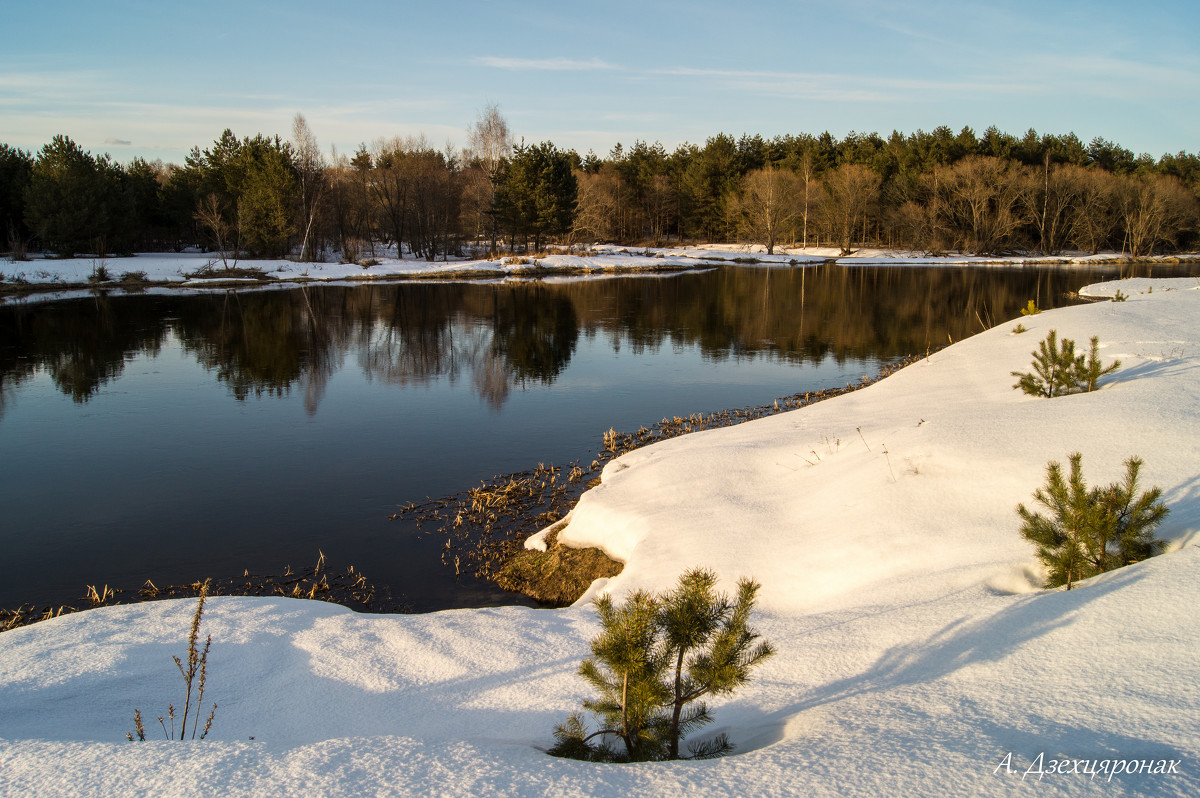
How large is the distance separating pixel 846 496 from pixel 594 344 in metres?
16.8

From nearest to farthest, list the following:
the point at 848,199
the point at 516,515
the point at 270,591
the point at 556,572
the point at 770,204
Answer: the point at 270,591 → the point at 556,572 → the point at 516,515 → the point at 770,204 → the point at 848,199

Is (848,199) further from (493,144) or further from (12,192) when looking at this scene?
(12,192)

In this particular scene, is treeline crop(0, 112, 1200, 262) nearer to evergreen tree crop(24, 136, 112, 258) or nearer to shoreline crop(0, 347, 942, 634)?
evergreen tree crop(24, 136, 112, 258)

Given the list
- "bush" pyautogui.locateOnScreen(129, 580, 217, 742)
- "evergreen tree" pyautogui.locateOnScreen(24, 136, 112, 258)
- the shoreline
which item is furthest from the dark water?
"evergreen tree" pyautogui.locateOnScreen(24, 136, 112, 258)

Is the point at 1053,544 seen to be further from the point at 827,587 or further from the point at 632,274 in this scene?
the point at 632,274

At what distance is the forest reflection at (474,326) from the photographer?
19.8m

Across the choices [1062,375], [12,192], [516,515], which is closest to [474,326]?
[516,515]

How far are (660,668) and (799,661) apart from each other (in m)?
1.42

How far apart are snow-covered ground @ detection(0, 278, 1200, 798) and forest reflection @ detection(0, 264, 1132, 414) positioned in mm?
10426

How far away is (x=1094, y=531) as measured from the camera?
4707 millimetres

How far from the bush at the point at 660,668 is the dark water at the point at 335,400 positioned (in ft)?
12.9

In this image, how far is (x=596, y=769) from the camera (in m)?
3.11

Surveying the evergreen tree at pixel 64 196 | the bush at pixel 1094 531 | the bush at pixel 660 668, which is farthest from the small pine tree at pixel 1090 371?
the evergreen tree at pixel 64 196

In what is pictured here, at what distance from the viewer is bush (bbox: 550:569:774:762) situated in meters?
3.29
